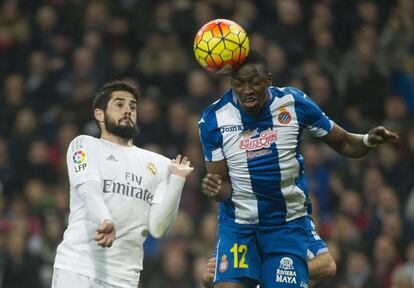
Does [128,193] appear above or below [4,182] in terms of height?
below

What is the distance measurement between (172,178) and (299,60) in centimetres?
613

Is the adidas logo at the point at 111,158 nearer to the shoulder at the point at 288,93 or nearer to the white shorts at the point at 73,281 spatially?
the white shorts at the point at 73,281

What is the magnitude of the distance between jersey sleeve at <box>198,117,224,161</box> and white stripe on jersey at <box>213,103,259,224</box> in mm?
37

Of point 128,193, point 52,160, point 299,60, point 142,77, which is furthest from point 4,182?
point 128,193

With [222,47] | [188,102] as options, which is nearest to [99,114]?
[222,47]

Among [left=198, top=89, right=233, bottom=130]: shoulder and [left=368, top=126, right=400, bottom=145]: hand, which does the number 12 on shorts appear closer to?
[left=198, top=89, right=233, bottom=130]: shoulder

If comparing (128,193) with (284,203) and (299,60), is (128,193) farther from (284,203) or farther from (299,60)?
(299,60)

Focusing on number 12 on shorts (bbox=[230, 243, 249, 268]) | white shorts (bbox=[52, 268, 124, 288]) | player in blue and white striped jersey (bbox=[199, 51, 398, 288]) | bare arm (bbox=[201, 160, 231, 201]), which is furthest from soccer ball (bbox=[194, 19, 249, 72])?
white shorts (bbox=[52, 268, 124, 288])

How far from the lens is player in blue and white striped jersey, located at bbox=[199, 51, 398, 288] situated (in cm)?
743

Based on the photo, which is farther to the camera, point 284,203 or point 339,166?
point 339,166

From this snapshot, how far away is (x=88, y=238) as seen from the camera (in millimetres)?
7398

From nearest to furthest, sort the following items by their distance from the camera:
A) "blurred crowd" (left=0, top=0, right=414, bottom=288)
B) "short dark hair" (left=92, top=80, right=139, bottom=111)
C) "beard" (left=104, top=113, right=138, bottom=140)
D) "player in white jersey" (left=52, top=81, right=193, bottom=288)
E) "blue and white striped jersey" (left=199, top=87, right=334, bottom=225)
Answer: "player in white jersey" (left=52, top=81, right=193, bottom=288)
"blue and white striped jersey" (left=199, top=87, right=334, bottom=225)
"beard" (left=104, top=113, right=138, bottom=140)
"short dark hair" (left=92, top=80, right=139, bottom=111)
"blurred crowd" (left=0, top=0, right=414, bottom=288)

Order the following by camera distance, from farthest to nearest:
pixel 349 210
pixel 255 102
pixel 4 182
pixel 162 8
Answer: pixel 162 8
pixel 4 182
pixel 349 210
pixel 255 102

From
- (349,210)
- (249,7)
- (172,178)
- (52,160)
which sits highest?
(249,7)
